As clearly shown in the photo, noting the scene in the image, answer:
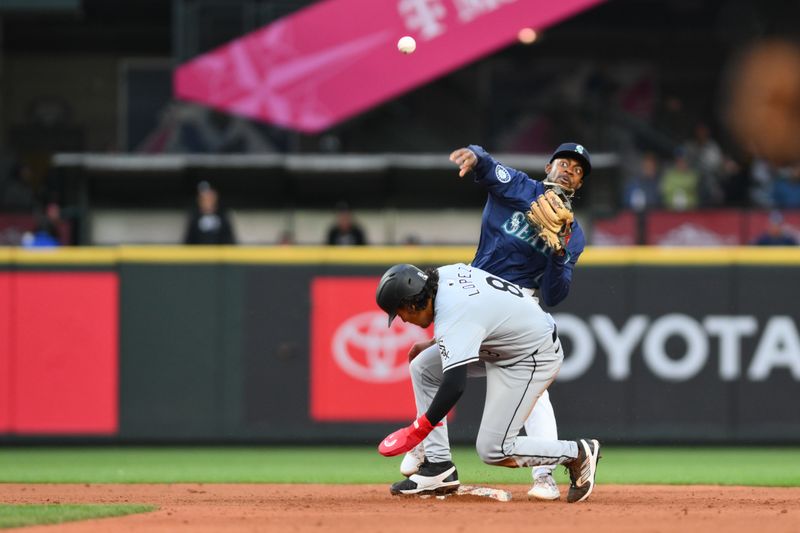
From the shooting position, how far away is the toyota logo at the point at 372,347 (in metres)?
12.2

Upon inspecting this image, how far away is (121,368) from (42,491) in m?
3.51

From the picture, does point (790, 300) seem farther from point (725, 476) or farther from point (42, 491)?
point (42, 491)

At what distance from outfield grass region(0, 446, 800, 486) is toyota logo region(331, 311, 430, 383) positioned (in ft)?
2.27

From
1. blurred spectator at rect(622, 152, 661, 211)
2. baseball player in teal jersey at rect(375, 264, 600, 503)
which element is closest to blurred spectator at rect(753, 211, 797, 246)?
blurred spectator at rect(622, 152, 661, 211)

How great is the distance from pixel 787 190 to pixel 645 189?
1520mm

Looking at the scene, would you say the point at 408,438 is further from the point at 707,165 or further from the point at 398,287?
the point at 707,165

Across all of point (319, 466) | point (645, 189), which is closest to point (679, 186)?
point (645, 189)

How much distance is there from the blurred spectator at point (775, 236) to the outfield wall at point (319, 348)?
53.5 inches

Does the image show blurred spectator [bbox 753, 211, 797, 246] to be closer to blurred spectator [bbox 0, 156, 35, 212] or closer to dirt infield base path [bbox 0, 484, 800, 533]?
dirt infield base path [bbox 0, 484, 800, 533]

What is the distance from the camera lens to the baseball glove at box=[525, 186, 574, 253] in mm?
7410

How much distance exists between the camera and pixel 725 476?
395 inches

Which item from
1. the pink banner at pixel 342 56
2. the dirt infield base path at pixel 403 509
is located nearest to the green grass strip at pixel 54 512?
the dirt infield base path at pixel 403 509

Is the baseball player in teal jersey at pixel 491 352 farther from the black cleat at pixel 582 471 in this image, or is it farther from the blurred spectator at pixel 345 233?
the blurred spectator at pixel 345 233

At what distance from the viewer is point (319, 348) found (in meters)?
12.4
